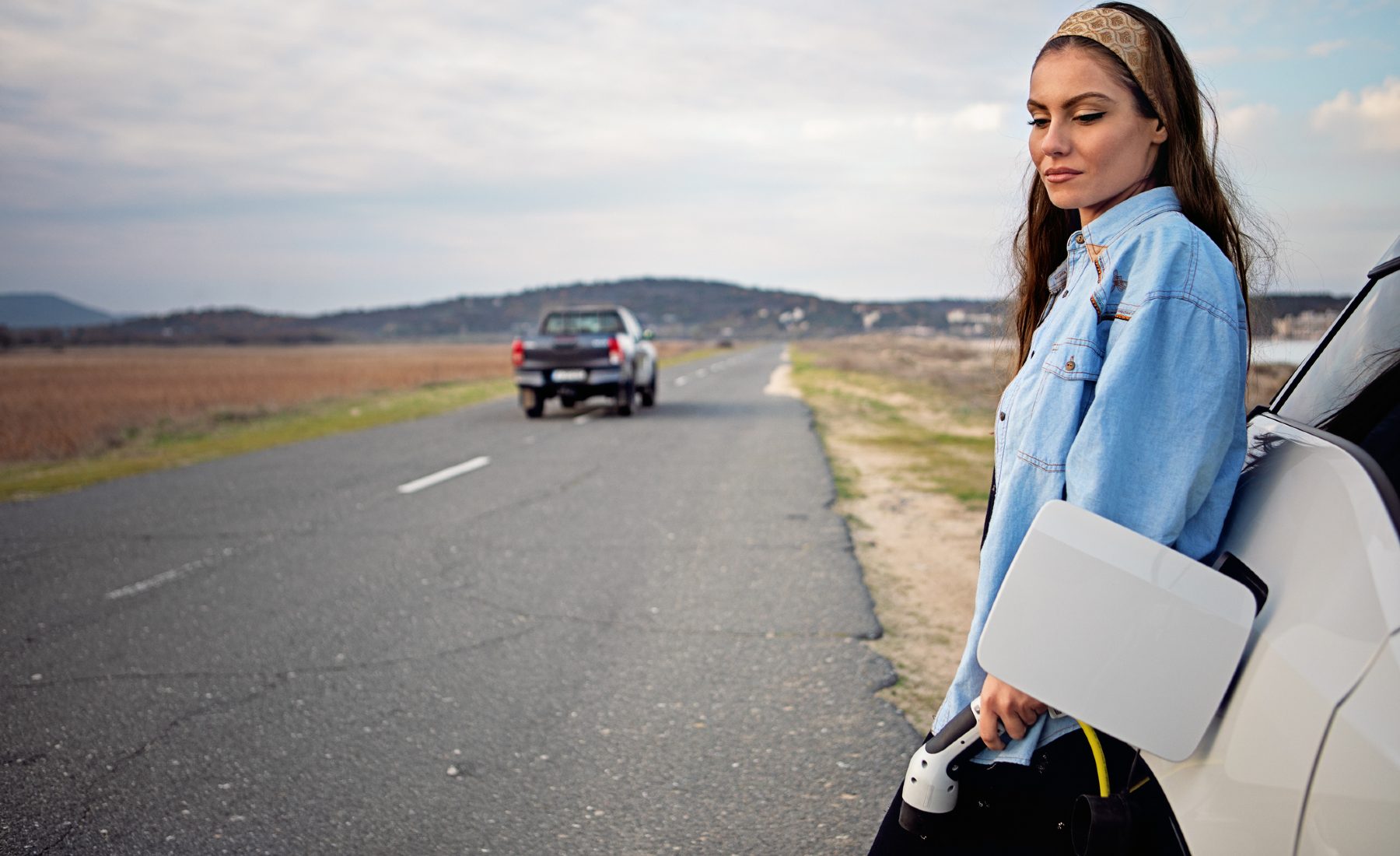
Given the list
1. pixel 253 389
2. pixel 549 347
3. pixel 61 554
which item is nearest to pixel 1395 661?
pixel 61 554

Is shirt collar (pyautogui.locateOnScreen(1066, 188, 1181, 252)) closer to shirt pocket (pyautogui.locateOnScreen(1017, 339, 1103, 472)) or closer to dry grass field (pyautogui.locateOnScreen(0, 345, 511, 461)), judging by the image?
shirt pocket (pyautogui.locateOnScreen(1017, 339, 1103, 472))

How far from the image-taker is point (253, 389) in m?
29.1

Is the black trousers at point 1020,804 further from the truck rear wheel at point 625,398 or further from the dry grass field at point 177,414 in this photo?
the truck rear wheel at point 625,398

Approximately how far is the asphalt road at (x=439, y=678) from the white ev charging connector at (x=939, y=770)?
1.32m

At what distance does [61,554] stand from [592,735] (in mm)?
5063

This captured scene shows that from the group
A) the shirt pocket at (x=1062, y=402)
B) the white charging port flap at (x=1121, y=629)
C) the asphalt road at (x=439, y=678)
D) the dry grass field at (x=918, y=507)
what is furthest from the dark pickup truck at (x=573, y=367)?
the white charging port flap at (x=1121, y=629)

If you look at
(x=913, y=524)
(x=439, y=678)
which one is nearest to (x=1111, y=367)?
(x=439, y=678)

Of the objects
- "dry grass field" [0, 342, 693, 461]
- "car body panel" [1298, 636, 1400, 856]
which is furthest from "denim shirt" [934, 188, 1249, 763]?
"dry grass field" [0, 342, 693, 461]

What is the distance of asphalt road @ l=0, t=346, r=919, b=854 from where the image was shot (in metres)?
3.04

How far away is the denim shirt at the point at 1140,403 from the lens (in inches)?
53.8

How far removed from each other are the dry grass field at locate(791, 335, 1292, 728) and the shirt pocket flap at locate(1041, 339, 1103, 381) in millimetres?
587

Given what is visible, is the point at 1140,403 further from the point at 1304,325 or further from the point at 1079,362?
the point at 1304,325

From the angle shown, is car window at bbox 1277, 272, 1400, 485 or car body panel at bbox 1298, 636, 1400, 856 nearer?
car body panel at bbox 1298, 636, 1400, 856

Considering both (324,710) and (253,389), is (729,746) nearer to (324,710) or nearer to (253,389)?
(324,710)
